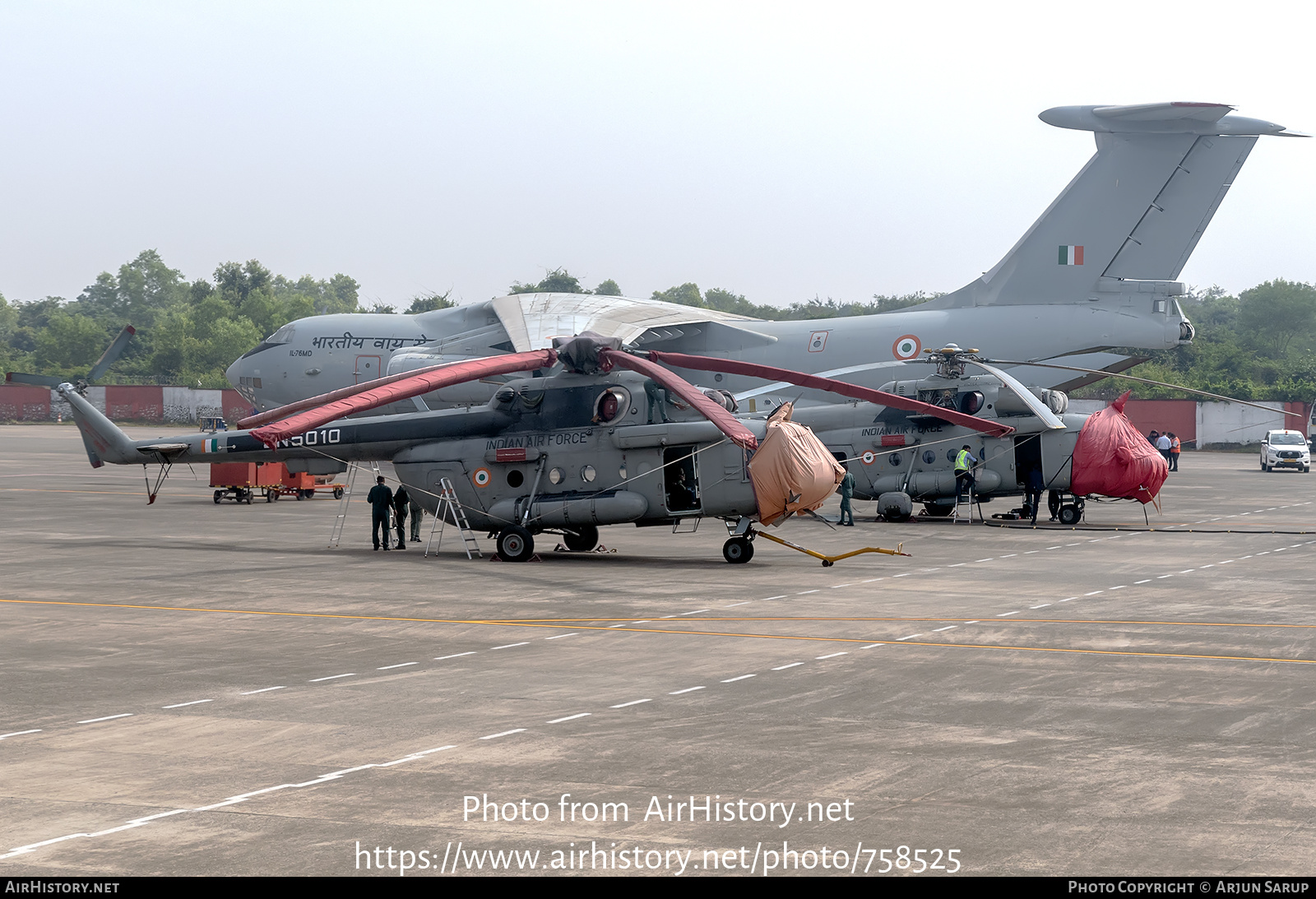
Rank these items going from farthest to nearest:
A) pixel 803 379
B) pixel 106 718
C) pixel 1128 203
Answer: pixel 1128 203 → pixel 803 379 → pixel 106 718

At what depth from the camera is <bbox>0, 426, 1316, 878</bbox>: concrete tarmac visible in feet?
23.5

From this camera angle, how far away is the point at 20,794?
26.4 ft

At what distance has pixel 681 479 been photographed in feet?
72.3

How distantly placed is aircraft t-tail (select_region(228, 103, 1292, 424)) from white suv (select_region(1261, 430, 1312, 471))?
21164mm

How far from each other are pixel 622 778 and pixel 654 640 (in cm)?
582

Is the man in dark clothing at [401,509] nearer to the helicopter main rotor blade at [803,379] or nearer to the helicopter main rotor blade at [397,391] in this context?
the helicopter main rotor blade at [397,391]

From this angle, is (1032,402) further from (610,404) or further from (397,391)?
(397,391)

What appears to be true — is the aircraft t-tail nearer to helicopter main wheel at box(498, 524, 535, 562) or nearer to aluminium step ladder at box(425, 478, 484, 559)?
aluminium step ladder at box(425, 478, 484, 559)

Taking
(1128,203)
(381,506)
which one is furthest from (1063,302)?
(381,506)

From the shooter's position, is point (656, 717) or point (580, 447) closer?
point (656, 717)

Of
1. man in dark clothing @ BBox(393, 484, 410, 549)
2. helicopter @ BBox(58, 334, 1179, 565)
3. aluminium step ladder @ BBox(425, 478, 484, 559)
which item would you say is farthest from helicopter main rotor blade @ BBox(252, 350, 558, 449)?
man in dark clothing @ BBox(393, 484, 410, 549)

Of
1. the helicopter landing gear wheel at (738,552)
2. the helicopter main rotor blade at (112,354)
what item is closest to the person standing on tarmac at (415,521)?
the helicopter landing gear wheel at (738,552)

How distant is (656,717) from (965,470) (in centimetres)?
1985
